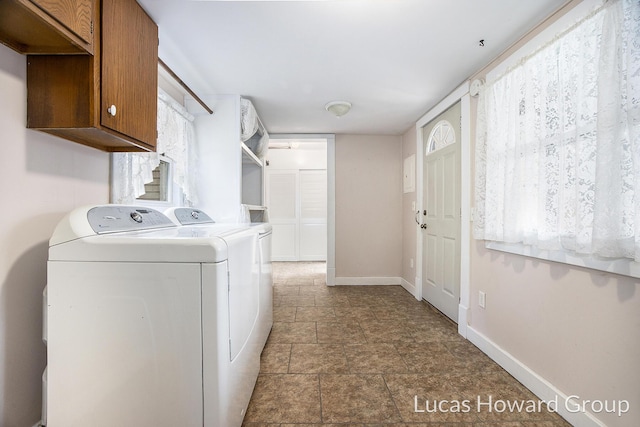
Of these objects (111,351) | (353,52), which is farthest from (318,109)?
(111,351)

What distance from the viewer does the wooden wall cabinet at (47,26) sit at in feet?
2.76

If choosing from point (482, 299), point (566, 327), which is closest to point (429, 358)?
point (482, 299)

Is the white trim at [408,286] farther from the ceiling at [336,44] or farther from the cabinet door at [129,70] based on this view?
the cabinet door at [129,70]

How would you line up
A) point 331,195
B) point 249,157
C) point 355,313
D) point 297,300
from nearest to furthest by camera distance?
point 355,313
point 249,157
point 297,300
point 331,195

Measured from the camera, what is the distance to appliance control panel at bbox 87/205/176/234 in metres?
1.10

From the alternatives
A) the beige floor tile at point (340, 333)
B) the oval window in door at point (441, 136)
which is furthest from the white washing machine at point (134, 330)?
the oval window in door at point (441, 136)

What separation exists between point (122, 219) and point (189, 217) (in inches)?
26.1

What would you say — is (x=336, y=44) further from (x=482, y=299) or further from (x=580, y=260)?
(x=482, y=299)

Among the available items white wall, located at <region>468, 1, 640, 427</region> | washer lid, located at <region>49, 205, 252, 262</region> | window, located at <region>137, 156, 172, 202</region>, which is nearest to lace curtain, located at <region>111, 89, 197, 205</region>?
window, located at <region>137, 156, 172, 202</region>

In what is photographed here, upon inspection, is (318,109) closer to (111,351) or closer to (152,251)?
(152,251)

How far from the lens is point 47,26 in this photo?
91 centimetres

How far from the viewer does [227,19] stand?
154 centimetres

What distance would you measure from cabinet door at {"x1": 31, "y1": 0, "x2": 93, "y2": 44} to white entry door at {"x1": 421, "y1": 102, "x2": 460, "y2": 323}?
8.36ft

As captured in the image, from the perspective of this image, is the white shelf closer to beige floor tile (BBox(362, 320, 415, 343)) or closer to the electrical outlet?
beige floor tile (BBox(362, 320, 415, 343))
